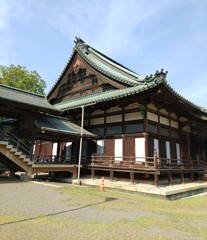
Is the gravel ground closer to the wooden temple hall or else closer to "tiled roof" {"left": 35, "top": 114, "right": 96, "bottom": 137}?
the wooden temple hall

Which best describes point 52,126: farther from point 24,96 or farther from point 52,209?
point 52,209

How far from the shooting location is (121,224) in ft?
19.4

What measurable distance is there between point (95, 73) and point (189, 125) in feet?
32.9

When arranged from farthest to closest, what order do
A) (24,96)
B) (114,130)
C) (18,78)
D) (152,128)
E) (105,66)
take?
(18,78)
(105,66)
(24,96)
(114,130)
(152,128)

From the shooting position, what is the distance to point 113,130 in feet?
51.8

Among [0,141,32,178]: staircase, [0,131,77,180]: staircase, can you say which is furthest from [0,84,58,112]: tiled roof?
[0,141,32,178]: staircase

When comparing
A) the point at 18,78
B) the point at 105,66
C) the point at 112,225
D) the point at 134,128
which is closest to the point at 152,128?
the point at 134,128

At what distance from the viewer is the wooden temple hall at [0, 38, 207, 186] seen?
13.2 meters

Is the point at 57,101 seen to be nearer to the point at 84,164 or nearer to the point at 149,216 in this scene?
the point at 84,164

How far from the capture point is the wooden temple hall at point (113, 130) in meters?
13.2

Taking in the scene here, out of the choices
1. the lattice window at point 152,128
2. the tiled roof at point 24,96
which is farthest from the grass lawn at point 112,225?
the tiled roof at point 24,96

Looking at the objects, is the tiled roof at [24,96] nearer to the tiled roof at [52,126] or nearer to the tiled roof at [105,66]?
the tiled roof at [52,126]

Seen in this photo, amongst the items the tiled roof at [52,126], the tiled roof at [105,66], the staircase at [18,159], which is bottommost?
the staircase at [18,159]

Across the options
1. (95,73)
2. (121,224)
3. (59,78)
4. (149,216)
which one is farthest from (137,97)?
(59,78)
